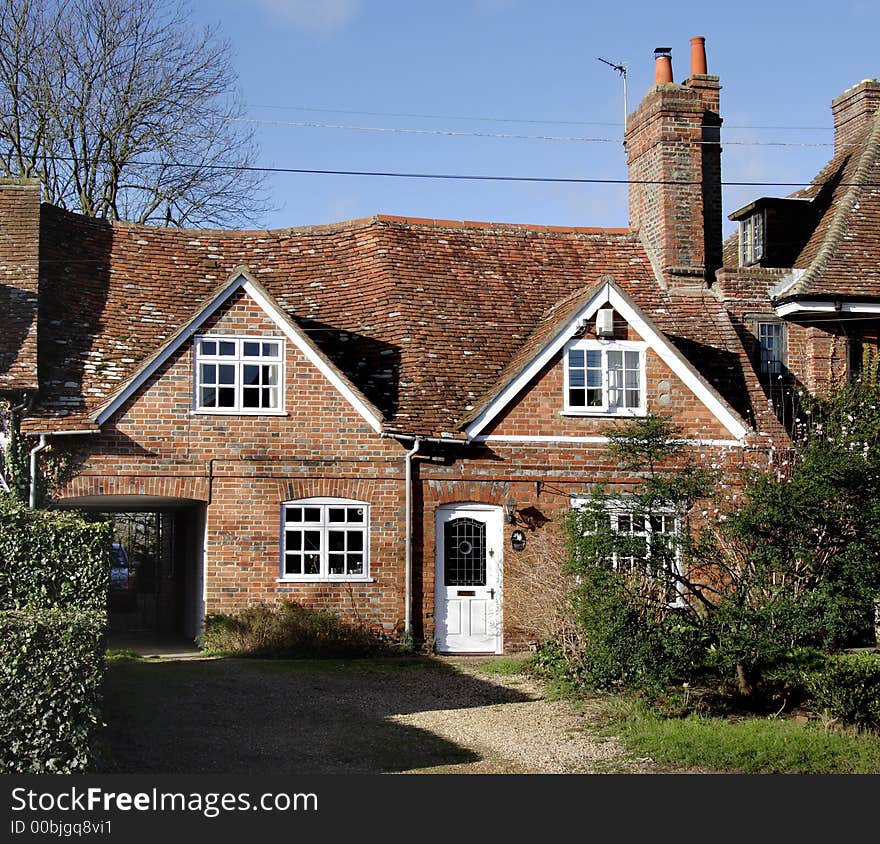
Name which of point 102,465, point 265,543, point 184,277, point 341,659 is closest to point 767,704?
point 341,659

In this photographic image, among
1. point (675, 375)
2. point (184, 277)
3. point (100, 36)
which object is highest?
point (100, 36)

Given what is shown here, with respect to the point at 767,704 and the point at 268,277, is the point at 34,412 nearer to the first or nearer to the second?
the point at 268,277

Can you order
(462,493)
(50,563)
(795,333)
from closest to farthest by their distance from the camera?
(50,563)
(462,493)
(795,333)

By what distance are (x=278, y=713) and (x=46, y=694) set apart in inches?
183

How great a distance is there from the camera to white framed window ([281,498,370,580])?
66.7 feet

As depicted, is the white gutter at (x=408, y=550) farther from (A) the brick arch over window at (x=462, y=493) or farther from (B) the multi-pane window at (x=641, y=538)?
(B) the multi-pane window at (x=641, y=538)

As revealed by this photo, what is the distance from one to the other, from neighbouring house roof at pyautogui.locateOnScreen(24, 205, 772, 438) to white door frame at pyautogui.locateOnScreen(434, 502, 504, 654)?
1504mm

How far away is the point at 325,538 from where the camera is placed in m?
20.5

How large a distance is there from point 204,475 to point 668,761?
33.9ft

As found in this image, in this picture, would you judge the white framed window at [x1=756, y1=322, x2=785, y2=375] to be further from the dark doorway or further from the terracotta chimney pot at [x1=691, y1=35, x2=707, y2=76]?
the dark doorway

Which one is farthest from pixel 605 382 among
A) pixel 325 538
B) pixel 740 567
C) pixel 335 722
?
pixel 335 722

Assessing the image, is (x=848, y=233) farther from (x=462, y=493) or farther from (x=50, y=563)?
(x=50, y=563)

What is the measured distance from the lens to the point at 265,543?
2016cm

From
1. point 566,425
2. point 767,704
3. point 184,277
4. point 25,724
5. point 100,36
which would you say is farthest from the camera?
point 100,36
